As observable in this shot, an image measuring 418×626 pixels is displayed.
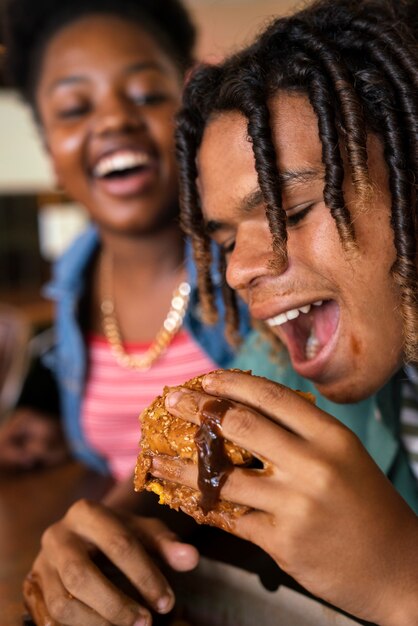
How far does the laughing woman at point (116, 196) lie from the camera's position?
50.4 inches

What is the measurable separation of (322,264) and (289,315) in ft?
0.26

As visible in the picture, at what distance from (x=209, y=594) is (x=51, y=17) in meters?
1.13

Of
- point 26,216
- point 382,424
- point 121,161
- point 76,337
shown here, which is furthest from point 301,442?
point 26,216

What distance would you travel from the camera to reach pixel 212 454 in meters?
0.58

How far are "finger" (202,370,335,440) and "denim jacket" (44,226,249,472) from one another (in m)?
0.67

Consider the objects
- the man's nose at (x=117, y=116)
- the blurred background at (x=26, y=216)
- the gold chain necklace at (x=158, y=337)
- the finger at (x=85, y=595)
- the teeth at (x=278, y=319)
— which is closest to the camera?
the finger at (x=85, y=595)

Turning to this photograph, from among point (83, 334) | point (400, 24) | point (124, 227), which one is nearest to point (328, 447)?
point (400, 24)

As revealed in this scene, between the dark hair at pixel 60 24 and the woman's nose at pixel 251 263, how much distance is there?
2.25 feet

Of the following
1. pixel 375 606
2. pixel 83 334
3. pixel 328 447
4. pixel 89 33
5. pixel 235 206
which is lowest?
pixel 83 334

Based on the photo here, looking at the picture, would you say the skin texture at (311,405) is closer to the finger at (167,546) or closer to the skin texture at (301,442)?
the skin texture at (301,442)

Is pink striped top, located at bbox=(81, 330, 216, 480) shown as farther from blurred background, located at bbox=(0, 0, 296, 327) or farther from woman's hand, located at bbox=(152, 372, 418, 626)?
blurred background, located at bbox=(0, 0, 296, 327)

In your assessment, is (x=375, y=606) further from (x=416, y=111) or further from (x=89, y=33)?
(x=89, y=33)

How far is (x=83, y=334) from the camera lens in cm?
149

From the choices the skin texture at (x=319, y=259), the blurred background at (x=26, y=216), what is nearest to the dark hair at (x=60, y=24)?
the skin texture at (x=319, y=259)
